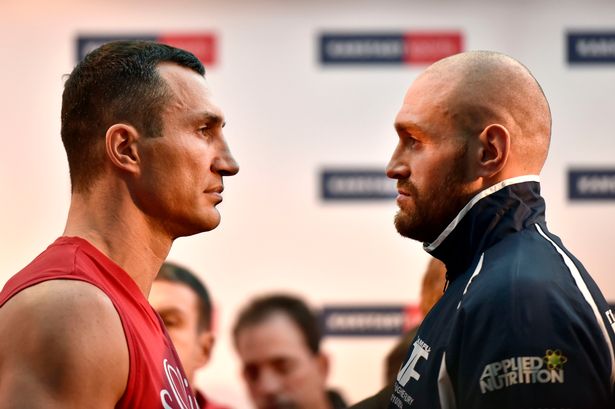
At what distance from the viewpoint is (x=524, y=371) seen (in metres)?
1.67

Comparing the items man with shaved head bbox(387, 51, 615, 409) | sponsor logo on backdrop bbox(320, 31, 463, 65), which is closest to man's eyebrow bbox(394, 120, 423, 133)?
man with shaved head bbox(387, 51, 615, 409)

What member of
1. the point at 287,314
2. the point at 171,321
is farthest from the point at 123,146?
the point at 287,314

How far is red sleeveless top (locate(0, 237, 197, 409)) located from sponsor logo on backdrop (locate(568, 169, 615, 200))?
286 cm

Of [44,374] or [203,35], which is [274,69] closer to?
[203,35]

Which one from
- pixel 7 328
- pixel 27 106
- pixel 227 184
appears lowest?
pixel 7 328

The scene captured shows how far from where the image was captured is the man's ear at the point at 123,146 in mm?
1745

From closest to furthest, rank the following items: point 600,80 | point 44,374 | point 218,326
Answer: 1. point 44,374
2. point 218,326
3. point 600,80

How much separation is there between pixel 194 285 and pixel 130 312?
5.21 ft

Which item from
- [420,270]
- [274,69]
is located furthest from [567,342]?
[274,69]

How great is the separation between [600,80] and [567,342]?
118 inches

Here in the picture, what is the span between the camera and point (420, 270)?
14.0 feet

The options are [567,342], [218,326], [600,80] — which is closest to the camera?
[567,342]

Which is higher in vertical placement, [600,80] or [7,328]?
[600,80]

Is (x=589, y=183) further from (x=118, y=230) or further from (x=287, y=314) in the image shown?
(x=118, y=230)
